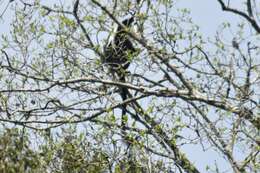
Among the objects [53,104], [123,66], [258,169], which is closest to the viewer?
[258,169]

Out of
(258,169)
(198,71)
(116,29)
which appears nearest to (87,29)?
(116,29)

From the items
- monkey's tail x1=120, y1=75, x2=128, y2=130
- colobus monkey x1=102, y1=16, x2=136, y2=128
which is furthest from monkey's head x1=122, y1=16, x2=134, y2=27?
monkey's tail x1=120, y1=75, x2=128, y2=130

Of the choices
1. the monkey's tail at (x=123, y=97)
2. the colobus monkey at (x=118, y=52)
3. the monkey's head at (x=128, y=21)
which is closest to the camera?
the monkey's tail at (x=123, y=97)

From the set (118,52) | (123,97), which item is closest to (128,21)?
(118,52)

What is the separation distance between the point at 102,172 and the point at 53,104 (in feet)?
3.72

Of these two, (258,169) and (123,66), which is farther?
(123,66)

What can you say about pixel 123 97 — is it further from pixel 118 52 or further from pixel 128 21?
pixel 128 21

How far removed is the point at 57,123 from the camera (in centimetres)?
771

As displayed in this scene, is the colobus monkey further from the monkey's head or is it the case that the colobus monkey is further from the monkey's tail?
the monkey's head

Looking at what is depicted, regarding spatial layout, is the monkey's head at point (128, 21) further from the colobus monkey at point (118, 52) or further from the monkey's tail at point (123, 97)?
the monkey's tail at point (123, 97)

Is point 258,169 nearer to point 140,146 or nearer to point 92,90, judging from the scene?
point 140,146

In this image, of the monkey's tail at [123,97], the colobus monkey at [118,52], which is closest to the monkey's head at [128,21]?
the colobus monkey at [118,52]

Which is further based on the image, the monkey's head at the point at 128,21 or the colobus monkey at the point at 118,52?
the colobus monkey at the point at 118,52

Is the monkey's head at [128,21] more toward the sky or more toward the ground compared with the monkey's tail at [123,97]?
more toward the sky
